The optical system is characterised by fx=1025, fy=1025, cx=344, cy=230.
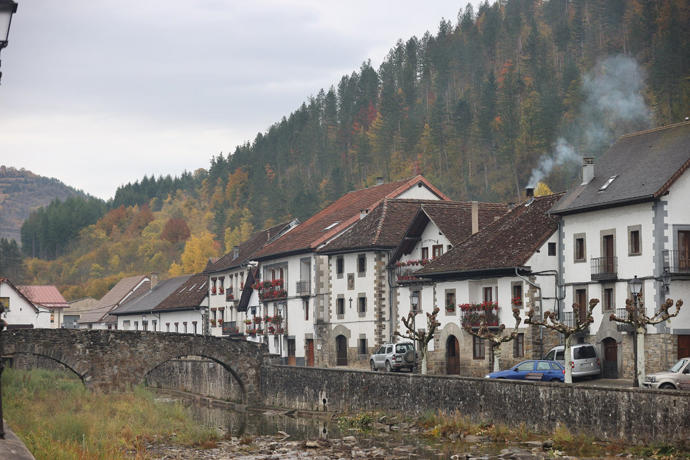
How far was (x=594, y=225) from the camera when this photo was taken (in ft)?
152

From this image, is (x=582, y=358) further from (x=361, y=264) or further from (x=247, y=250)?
(x=247, y=250)

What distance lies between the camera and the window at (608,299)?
1777 inches

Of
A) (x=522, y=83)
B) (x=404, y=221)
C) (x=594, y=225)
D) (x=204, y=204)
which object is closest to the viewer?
(x=594, y=225)

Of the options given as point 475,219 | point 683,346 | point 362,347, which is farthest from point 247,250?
point 683,346

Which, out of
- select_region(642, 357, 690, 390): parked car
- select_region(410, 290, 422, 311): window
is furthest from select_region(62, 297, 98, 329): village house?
select_region(642, 357, 690, 390): parked car

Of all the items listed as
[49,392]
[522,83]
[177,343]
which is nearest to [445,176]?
[522,83]

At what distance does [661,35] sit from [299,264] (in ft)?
177

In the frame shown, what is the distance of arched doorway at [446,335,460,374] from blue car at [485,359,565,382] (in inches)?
453

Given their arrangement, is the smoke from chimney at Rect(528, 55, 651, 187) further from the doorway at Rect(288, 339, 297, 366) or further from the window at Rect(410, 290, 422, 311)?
the window at Rect(410, 290, 422, 311)

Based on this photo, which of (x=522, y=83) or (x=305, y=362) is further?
(x=522, y=83)

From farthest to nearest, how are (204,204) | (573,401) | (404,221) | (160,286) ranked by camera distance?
(204,204)
(160,286)
(404,221)
(573,401)

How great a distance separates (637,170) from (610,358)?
839 cm

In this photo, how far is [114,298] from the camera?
122 m

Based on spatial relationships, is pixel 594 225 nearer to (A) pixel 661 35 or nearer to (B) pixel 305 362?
(B) pixel 305 362
